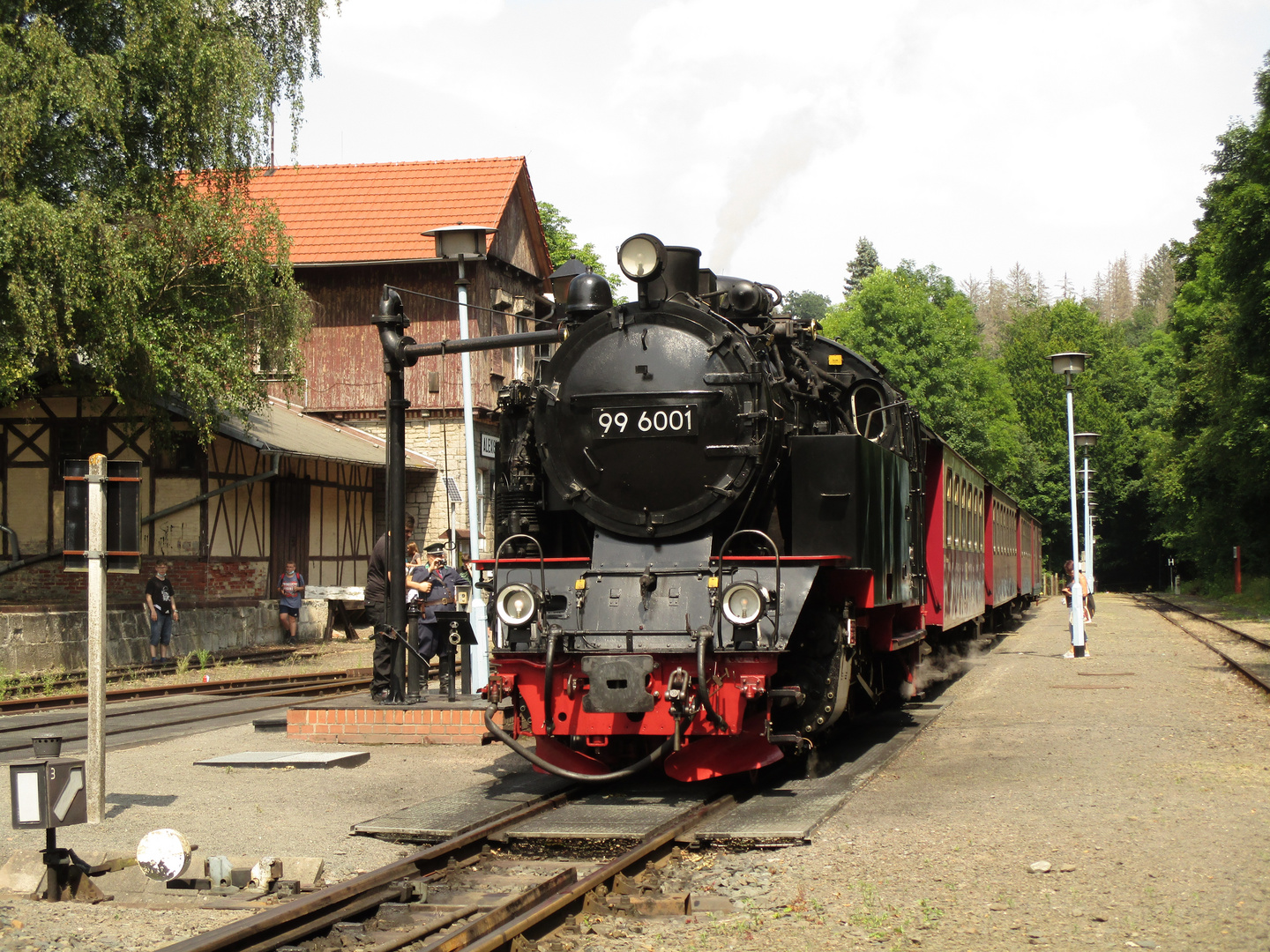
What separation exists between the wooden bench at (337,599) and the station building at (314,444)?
2.01 feet

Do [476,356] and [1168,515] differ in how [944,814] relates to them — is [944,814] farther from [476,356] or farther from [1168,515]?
[1168,515]

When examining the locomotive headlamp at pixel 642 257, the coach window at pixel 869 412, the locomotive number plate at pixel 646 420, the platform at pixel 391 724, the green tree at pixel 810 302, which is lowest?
the platform at pixel 391 724

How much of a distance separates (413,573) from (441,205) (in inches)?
668

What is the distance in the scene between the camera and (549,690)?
7547mm

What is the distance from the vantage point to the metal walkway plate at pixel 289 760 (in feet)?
30.1

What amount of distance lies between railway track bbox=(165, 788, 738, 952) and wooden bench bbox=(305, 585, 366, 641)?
18.0 m

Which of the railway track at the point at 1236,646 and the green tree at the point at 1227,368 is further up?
the green tree at the point at 1227,368

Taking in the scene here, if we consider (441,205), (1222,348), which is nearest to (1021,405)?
(1222,348)

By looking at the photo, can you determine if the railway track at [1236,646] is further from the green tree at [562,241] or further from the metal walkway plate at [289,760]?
the green tree at [562,241]

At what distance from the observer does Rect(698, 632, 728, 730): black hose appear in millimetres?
7234

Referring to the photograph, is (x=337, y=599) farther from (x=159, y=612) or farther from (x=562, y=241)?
(x=562, y=241)

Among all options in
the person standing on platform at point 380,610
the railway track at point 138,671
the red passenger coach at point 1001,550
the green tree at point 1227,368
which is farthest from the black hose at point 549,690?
the green tree at point 1227,368

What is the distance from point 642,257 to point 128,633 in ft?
45.0

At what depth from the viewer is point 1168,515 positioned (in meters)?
55.7
